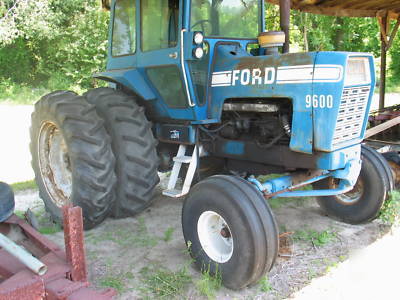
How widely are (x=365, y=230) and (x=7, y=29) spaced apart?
63.0ft

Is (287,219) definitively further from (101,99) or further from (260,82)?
(101,99)

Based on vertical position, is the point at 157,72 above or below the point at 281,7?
below

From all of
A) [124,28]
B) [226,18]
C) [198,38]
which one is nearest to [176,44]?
[198,38]

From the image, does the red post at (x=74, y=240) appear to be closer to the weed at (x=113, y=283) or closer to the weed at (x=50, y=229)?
the weed at (x=113, y=283)

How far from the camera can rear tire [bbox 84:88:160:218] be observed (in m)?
3.80

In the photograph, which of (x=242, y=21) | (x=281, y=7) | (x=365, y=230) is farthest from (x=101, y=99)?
(x=365, y=230)

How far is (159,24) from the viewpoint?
3.88m

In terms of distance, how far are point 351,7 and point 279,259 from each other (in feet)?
19.3

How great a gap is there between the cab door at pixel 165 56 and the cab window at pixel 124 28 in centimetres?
19

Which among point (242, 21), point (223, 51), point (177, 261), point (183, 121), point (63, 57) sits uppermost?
point (63, 57)

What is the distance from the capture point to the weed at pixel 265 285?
2891mm

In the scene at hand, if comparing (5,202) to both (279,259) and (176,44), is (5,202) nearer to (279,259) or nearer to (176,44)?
(176,44)

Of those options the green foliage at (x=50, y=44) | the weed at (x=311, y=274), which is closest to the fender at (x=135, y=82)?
the weed at (x=311, y=274)

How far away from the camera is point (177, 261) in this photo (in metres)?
3.33
